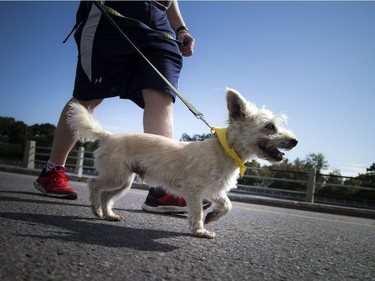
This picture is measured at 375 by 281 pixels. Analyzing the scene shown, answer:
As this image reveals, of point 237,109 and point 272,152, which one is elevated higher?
point 237,109

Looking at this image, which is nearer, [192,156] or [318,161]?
[192,156]

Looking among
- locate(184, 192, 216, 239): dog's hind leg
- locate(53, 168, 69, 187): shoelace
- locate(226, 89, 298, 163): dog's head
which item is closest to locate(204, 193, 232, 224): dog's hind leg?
locate(184, 192, 216, 239): dog's hind leg

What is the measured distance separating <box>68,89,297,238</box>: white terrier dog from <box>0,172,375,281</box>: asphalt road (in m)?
0.32

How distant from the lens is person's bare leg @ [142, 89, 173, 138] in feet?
11.4

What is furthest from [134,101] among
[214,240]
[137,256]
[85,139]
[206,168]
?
[137,256]

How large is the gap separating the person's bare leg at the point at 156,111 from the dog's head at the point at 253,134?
85 cm

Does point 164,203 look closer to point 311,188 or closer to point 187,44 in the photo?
point 187,44

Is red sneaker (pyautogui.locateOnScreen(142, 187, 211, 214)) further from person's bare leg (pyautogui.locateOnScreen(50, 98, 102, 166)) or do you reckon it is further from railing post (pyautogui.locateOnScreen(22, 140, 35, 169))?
railing post (pyautogui.locateOnScreen(22, 140, 35, 169))

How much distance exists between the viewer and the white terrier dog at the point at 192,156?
9.05 ft

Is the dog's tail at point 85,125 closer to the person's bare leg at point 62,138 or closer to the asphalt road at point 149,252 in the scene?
the person's bare leg at point 62,138

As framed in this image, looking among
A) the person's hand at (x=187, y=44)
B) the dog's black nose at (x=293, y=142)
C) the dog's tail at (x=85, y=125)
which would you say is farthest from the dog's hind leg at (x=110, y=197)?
the person's hand at (x=187, y=44)

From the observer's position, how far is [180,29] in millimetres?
Answer: 4145

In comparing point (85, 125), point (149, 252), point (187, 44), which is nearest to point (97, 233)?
point (149, 252)

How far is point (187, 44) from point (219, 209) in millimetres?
2271
